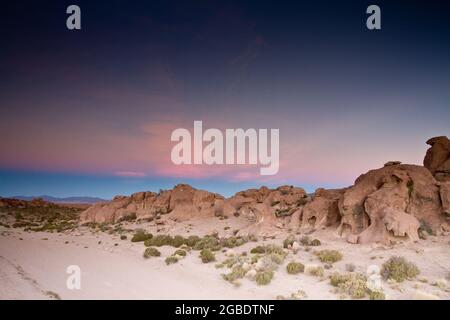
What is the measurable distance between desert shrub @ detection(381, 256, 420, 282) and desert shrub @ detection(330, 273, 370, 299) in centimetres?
104

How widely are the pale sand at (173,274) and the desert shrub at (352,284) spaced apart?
35cm

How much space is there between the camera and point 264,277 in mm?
10914

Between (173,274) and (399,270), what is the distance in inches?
362

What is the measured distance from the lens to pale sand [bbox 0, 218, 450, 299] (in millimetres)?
9773

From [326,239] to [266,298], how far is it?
415 inches

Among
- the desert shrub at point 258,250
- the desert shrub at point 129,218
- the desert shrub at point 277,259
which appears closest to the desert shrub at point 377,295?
the desert shrub at point 277,259

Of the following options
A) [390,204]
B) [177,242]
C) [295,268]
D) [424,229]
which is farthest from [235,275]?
[424,229]

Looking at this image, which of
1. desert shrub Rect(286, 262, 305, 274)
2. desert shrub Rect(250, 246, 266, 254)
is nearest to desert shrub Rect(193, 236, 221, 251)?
desert shrub Rect(250, 246, 266, 254)

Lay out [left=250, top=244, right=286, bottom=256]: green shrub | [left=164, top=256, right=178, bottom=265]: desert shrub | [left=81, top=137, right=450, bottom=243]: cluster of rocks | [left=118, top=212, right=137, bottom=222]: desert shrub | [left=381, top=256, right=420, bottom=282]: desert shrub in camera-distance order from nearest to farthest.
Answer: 1. [left=381, top=256, right=420, bottom=282]: desert shrub
2. [left=164, top=256, right=178, bottom=265]: desert shrub
3. [left=250, top=244, right=286, bottom=256]: green shrub
4. [left=81, top=137, right=450, bottom=243]: cluster of rocks
5. [left=118, top=212, right=137, bottom=222]: desert shrub

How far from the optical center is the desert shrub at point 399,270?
10491mm

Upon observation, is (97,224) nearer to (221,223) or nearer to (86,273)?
(221,223)

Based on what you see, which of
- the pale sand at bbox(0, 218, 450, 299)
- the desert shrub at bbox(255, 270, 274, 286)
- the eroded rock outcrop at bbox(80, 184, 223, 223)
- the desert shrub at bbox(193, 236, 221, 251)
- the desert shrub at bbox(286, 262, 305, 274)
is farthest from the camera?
the eroded rock outcrop at bbox(80, 184, 223, 223)

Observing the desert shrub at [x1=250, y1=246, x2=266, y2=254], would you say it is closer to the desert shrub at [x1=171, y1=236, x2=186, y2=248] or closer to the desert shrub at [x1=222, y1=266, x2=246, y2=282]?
the desert shrub at [x1=222, y1=266, x2=246, y2=282]

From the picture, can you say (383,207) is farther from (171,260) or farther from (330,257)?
(171,260)
